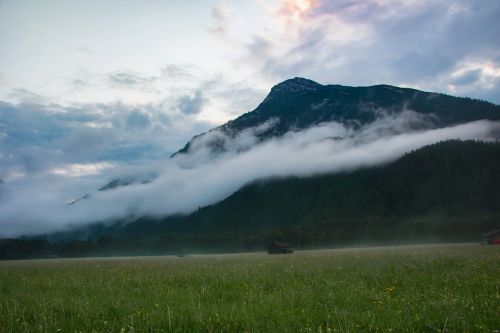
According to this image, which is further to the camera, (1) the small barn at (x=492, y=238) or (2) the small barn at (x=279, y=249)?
(2) the small barn at (x=279, y=249)

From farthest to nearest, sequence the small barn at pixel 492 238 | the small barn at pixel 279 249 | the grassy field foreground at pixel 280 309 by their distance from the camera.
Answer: the small barn at pixel 279 249 < the small barn at pixel 492 238 < the grassy field foreground at pixel 280 309

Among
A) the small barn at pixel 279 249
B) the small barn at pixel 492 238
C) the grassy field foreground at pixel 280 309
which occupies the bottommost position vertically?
the small barn at pixel 492 238

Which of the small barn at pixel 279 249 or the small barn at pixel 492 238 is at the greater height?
the small barn at pixel 279 249

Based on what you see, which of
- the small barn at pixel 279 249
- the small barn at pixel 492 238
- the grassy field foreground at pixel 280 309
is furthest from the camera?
the small barn at pixel 279 249

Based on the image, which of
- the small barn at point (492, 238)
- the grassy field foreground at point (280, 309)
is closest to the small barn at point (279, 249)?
the small barn at point (492, 238)

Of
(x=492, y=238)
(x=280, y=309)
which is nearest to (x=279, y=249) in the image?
(x=492, y=238)

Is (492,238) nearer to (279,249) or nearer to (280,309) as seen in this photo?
(279,249)

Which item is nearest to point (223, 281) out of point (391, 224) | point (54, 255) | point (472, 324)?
point (472, 324)

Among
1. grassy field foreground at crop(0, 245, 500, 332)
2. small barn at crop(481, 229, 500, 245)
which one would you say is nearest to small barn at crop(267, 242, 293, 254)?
small barn at crop(481, 229, 500, 245)

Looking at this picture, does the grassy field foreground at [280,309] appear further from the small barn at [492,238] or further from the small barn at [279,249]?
the small barn at [492,238]

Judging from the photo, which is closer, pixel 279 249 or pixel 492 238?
pixel 492 238

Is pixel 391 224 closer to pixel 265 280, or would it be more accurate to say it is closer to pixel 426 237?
pixel 426 237

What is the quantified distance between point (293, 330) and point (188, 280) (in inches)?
386

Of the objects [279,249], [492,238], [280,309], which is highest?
[280,309]
